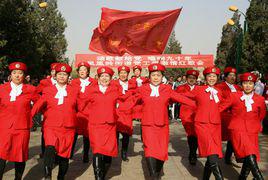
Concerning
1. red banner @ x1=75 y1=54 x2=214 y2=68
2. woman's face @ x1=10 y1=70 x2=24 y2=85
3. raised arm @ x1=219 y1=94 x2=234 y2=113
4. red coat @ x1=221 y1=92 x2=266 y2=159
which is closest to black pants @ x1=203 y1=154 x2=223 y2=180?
red coat @ x1=221 y1=92 x2=266 y2=159

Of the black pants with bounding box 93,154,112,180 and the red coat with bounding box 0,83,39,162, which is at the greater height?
the red coat with bounding box 0,83,39,162

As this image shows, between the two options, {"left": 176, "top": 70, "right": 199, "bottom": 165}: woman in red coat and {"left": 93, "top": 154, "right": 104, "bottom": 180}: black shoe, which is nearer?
{"left": 93, "top": 154, "right": 104, "bottom": 180}: black shoe

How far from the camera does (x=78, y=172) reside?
698cm

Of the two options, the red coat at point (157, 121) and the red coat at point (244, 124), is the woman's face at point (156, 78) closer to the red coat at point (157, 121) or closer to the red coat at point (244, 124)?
the red coat at point (157, 121)

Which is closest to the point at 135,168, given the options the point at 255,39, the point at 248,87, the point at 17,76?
the point at 248,87

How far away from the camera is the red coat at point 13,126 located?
5469 millimetres

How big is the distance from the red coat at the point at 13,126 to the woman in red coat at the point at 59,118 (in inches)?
7.8

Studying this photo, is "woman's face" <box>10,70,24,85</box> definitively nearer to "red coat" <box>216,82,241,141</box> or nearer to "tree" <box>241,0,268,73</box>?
"red coat" <box>216,82,241,141</box>

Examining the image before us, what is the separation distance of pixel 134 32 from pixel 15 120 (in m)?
7.52

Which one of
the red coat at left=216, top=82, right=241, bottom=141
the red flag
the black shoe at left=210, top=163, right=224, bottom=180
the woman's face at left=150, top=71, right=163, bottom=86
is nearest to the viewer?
the black shoe at left=210, top=163, right=224, bottom=180

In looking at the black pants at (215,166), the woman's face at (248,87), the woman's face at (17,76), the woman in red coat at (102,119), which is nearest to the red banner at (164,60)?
the woman in red coat at (102,119)

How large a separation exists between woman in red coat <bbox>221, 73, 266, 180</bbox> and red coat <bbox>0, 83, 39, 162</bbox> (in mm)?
3008

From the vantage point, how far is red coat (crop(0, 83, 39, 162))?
5.47m

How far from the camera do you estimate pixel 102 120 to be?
5848 millimetres
